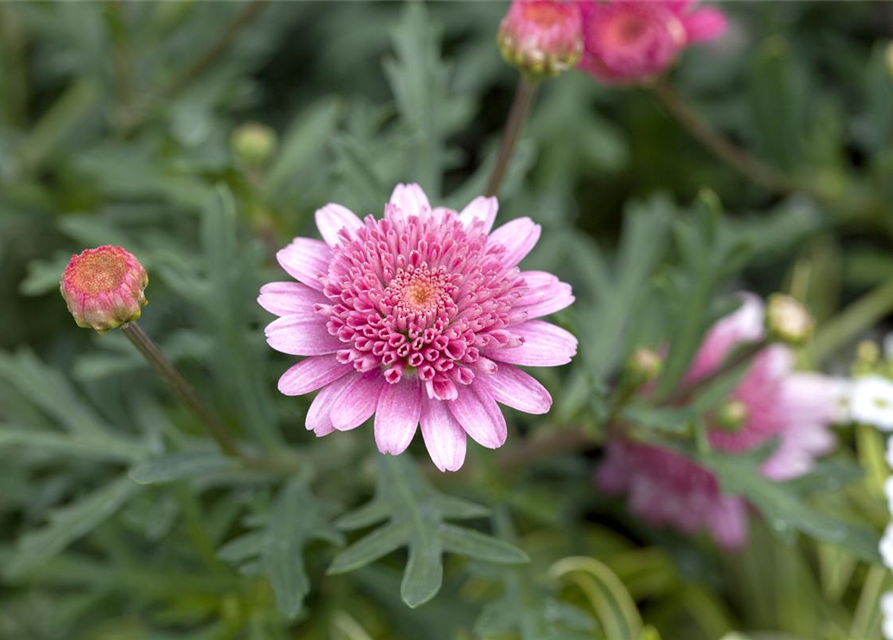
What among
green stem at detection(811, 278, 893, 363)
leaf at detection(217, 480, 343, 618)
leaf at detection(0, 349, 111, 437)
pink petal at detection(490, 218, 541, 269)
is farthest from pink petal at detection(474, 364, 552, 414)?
green stem at detection(811, 278, 893, 363)

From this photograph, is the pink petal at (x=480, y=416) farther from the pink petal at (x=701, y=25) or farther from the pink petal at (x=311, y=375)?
the pink petal at (x=701, y=25)

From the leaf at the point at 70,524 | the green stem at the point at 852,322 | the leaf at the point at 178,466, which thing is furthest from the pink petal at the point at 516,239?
the green stem at the point at 852,322

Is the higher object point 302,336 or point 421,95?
point 421,95

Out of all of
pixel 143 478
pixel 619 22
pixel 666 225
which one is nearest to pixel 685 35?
pixel 619 22

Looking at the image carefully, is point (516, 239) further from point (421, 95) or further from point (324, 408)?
point (421, 95)

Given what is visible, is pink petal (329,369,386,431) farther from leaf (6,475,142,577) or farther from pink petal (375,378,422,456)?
leaf (6,475,142,577)

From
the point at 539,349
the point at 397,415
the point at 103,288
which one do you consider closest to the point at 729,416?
the point at 539,349

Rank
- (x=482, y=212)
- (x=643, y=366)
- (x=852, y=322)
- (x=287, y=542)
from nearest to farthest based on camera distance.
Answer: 1. (x=482, y=212)
2. (x=287, y=542)
3. (x=643, y=366)
4. (x=852, y=322)
